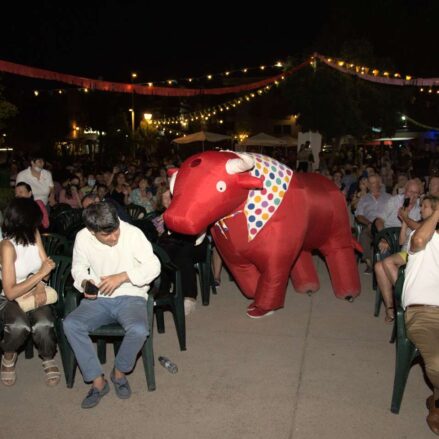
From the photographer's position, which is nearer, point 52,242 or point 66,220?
point 52,242

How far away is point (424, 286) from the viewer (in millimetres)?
3439

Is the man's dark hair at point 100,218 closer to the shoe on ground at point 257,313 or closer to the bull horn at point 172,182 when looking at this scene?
the bull horn at point 172,182

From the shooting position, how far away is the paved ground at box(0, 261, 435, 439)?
324cm

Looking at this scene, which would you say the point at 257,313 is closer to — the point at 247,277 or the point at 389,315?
the point at 247,277

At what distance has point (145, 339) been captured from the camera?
3555 millimetres

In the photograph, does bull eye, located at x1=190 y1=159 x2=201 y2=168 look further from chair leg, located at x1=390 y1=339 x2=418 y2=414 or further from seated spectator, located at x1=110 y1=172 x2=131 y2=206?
seated spectator, located at x1=110 y1=172 x2=131 y2=206

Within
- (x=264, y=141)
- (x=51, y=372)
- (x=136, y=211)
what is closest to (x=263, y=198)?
(x=51, y=372)

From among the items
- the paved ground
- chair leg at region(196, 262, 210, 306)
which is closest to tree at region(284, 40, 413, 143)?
chair leg at region(196, 262, 210, 306)

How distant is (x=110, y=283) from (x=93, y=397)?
78 cm

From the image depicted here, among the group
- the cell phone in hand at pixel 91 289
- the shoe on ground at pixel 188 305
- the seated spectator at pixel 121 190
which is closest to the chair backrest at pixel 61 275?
the cell phone in hand at pixel 91 289

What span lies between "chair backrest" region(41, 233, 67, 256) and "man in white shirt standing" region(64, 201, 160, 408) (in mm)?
1445

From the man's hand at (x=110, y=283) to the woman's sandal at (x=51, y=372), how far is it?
0.76 meters

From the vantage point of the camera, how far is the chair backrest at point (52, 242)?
16.9 feet

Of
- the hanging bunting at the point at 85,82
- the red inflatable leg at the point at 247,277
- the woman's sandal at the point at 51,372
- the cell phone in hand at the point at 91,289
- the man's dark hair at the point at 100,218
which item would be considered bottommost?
the woman's sandal at the point at 51,372
